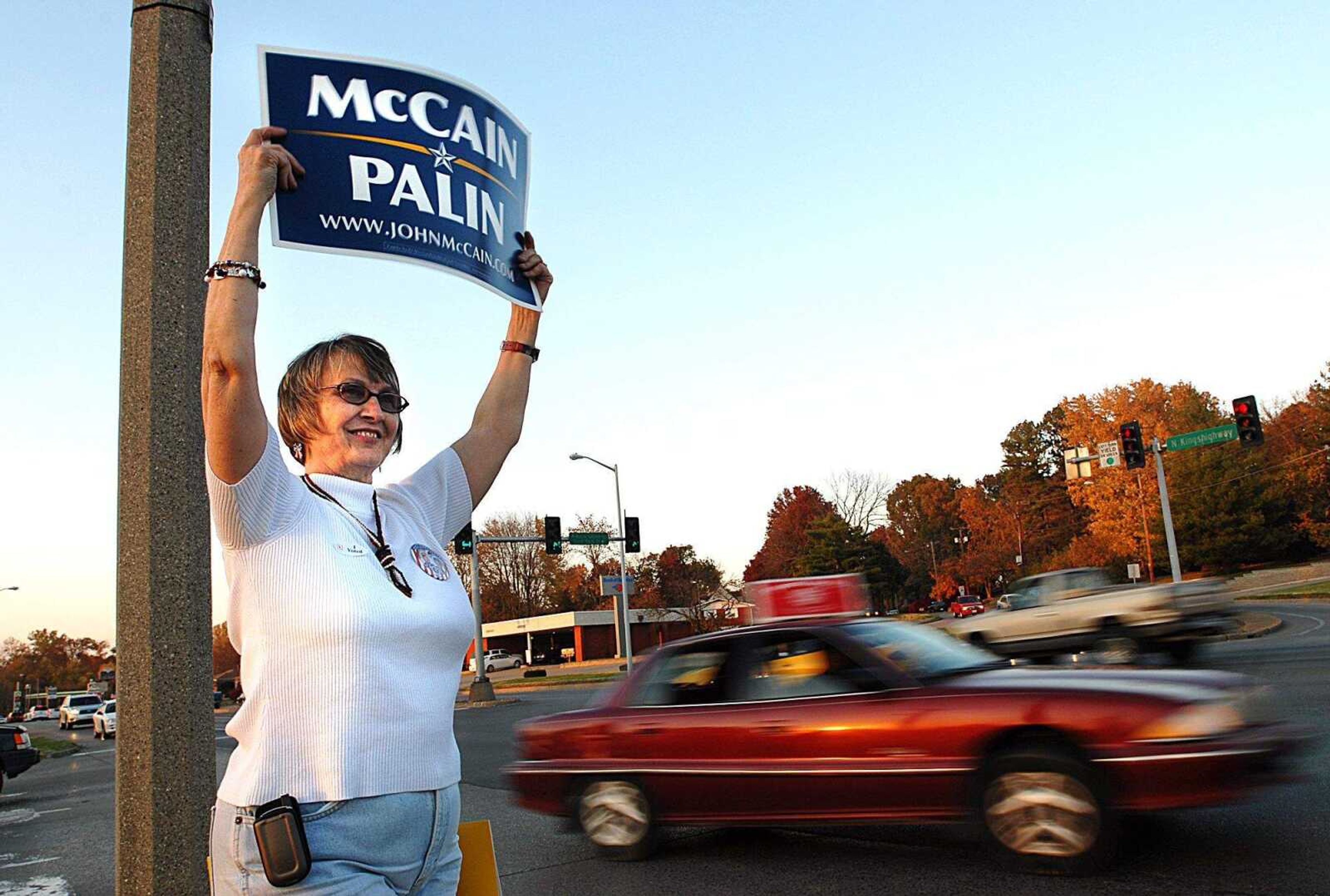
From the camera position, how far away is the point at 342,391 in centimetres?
214

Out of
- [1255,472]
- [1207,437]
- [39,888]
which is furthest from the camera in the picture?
[1255,472]

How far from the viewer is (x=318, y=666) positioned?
1790 millimetres

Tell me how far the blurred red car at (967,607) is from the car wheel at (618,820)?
6230 centimetres

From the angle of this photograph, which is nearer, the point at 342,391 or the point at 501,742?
the point at 342,391

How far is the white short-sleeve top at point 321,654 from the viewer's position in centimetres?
177

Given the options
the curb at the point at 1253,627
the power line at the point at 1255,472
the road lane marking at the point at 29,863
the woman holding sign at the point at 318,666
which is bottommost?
the curb at the point at 1253,627

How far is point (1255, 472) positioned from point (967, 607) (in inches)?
872

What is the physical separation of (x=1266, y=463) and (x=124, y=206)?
86.4 m

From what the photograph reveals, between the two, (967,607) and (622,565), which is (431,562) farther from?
(967,607)

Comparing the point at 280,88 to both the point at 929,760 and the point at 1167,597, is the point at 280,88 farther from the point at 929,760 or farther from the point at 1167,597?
the point at 1167,597

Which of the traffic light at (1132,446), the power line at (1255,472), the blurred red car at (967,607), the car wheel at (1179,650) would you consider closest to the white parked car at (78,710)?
the traffic light at (1132,446)

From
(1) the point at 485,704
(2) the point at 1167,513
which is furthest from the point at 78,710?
(2) the point at 1167,513

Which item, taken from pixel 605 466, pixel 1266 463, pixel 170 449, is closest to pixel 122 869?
pixel 170 449

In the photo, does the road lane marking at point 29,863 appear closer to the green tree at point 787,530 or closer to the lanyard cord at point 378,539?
the lanyard cord at point 378,539
